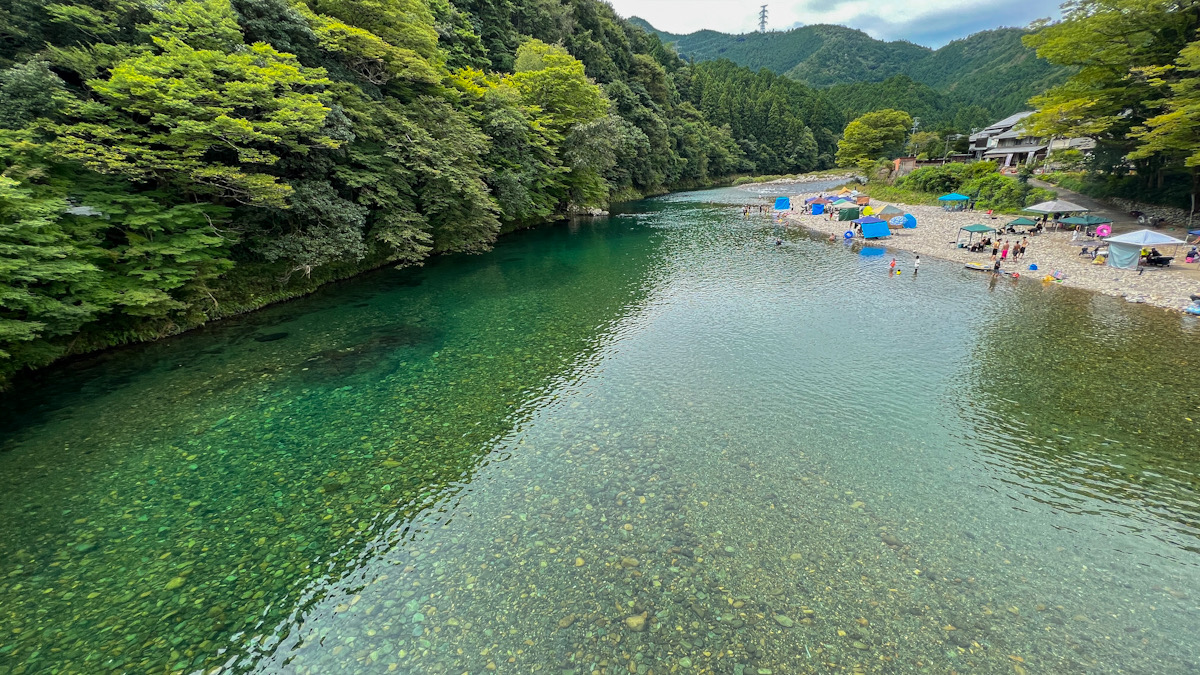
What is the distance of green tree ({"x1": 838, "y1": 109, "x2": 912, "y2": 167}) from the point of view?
87.3 metres

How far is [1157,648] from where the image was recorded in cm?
737

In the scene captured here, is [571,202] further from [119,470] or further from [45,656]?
[45,656]

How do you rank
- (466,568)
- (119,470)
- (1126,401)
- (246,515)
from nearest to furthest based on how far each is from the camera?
1. (466,568)
2. (246,515)
3. (119,470)
4. (1126,401)

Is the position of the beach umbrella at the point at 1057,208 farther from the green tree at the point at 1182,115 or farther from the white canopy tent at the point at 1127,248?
the white canopy tent at the point at 1127,248

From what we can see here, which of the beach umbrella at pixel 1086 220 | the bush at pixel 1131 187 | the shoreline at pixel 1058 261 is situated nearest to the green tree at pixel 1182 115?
the beach umbrella at pixel 1086 220

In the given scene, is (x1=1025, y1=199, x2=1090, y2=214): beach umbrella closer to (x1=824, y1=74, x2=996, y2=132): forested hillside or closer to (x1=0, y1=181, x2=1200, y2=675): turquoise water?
(x1=0, y1=181, x2=1200, y2=675): turquoise water

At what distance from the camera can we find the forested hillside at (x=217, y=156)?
1452 centimetres

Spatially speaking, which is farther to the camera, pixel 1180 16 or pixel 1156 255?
pixel 1180 16

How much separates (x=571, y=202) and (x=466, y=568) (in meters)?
49.5

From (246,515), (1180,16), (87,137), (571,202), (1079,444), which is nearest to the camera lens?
(246,515)

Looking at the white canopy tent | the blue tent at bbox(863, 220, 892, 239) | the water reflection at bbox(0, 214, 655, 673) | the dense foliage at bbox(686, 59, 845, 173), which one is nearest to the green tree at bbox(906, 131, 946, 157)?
the dense foliage at bbox(686, 59, 845, 173)

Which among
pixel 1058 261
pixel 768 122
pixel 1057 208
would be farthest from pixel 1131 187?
pixel 768 122

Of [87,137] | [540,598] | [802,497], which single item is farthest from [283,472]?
[87,137]

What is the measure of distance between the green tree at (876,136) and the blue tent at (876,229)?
5506cm
